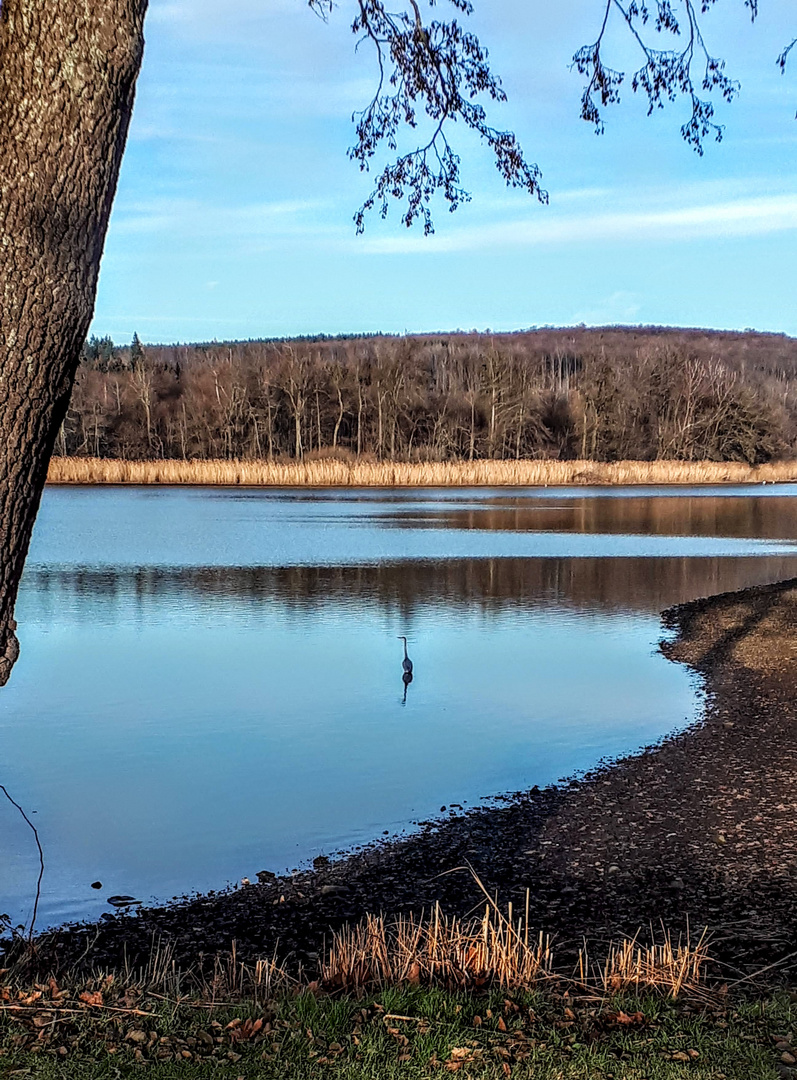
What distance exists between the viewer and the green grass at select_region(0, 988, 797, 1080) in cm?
343

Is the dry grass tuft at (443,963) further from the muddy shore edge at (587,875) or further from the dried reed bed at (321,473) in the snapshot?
the dried reed bed at (321,473)

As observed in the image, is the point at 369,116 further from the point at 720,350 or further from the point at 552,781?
the point at 720,350

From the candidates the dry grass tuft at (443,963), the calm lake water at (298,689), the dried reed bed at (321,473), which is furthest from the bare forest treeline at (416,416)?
the dry grass tuft at (443,963)

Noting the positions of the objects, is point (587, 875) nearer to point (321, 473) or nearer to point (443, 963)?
point (443, 963)

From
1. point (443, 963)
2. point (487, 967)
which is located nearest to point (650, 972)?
point (487, 967)

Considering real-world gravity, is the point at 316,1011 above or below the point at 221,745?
above

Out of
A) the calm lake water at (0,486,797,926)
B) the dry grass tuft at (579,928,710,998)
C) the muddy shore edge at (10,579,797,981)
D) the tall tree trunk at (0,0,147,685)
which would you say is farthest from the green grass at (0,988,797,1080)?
the calm lake water at (0,486,797,926)

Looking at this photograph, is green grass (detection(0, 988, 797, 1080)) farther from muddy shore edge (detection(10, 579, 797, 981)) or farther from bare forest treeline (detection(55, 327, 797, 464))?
bare forest treeline (detection(55, 327, 797, 464))

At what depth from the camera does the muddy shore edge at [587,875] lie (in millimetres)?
5566

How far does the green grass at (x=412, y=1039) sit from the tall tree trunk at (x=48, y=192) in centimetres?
150

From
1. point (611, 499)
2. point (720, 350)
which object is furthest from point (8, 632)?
point (720, 350)

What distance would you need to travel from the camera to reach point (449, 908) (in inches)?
240

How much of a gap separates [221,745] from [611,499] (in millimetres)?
43263

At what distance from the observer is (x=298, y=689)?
12609 millimetres
